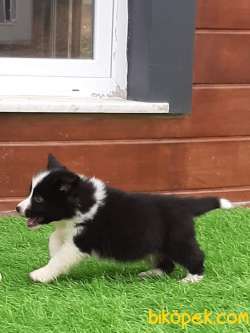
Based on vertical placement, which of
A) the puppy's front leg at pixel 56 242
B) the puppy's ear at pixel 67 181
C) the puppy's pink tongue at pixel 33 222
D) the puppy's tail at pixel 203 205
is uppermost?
the puppy's ear at pixel 67 181

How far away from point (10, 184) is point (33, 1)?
0.98m

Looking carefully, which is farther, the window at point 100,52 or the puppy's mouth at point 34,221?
the window at point 100,52

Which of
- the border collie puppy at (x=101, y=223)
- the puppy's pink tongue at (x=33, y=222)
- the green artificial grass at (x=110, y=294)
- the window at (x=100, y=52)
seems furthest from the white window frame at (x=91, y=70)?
the puppy's pink tongue at (x=33, y=222)

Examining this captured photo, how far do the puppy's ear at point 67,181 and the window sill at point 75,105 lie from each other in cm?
98

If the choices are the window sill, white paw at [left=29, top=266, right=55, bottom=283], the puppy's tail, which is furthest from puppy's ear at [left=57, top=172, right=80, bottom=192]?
the window sill

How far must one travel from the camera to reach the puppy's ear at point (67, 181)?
268 cm

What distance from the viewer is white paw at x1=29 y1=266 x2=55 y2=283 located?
277 centimetres

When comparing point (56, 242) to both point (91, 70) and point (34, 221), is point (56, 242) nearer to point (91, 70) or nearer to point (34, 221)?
point (34, 221)

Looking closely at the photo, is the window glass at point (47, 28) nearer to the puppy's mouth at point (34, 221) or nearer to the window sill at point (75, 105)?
the window sill at point (75, 105)

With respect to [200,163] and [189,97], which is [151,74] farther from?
[200,163]

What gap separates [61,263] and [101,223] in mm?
221

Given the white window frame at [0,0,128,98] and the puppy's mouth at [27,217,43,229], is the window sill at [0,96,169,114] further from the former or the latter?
the puppy's mouth at [27,217,43,229]

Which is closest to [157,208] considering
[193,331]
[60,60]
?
[193,331]

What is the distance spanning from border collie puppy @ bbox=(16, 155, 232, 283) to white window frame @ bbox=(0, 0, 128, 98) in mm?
1076
